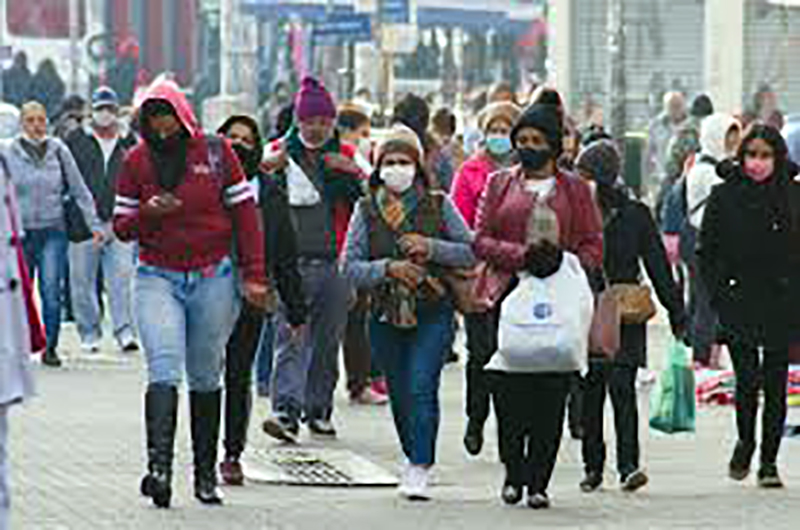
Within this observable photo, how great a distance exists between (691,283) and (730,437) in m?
5.48

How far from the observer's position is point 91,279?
23.1m

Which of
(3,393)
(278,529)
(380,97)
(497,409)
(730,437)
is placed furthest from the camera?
(380,97)

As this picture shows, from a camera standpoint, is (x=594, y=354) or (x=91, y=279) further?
(x=91, y=279)

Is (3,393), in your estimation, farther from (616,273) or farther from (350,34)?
(350,34)

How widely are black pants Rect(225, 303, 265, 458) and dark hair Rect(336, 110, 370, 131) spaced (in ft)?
18.0

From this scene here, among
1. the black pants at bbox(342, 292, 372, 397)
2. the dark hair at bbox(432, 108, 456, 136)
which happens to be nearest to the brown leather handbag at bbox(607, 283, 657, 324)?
the black pants at bbox(342, 292, 372, 397)

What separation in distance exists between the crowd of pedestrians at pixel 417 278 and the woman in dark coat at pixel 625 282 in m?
0.01

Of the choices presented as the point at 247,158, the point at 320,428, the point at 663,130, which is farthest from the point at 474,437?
the point at 663,130

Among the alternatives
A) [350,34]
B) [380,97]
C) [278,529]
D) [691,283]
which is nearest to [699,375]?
[691,283]

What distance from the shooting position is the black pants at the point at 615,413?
46.3 feet

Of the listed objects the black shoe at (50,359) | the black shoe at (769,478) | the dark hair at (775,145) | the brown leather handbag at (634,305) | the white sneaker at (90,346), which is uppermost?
the dark hair at (775,145)

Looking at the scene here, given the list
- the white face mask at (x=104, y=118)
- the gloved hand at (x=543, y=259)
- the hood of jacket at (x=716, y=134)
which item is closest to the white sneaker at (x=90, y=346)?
the white face mask at (x=104, y=118)

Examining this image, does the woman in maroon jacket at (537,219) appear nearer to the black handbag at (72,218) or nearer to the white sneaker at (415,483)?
the white sneaker at (415,483)

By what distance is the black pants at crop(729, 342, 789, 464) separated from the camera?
14.3 metres
